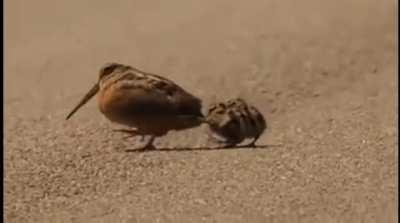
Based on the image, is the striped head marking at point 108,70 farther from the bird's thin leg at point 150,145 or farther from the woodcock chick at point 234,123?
the woodcock chick at point 234,123

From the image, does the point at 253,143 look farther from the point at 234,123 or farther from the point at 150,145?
the point at 150,145

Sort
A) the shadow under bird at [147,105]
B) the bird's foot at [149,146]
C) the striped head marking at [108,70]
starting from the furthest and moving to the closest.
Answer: the striped head marking at [108,70], the bird's foot at [149,146], the shadow under bird at [147,105]

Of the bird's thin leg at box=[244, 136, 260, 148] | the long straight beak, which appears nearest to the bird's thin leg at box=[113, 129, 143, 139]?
the long straight beak

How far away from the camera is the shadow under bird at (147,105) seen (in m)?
5.27

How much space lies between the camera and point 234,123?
552 cm

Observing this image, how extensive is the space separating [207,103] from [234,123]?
81cm

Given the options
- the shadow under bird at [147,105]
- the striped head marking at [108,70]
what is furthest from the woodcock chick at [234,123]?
the striped head marking at [108,70]

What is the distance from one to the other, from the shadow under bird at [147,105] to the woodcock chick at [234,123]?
0.13m

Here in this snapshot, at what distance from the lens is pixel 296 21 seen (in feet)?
25.5

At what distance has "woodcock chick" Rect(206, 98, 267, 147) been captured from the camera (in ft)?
18.1

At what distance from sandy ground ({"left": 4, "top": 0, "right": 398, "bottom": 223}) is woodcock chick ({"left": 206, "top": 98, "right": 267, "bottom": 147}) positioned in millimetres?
100

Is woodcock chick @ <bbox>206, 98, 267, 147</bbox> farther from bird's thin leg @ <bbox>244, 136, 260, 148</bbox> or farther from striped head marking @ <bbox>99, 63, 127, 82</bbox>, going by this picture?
striped head marking @ <bbox>99, 63, 127, 82</bbox>

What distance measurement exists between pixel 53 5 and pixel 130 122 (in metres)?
3.63

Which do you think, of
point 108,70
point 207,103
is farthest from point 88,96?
point 207,103
